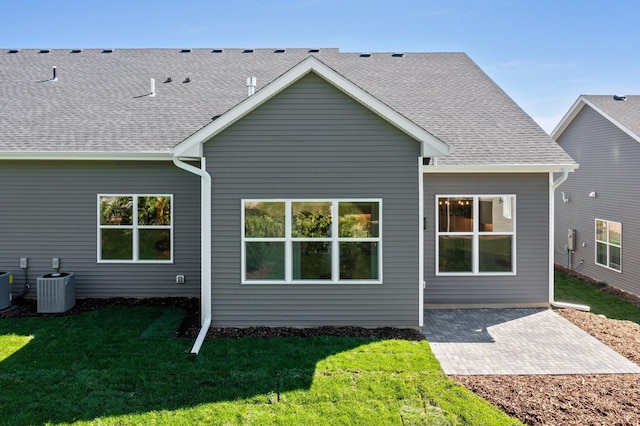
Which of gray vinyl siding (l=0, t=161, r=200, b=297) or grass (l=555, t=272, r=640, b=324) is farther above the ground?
gray vinyl siding (l=0, t=161, r=200, b=297)

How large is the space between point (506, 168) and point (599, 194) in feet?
22.4

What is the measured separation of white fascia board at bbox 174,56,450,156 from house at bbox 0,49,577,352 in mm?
26

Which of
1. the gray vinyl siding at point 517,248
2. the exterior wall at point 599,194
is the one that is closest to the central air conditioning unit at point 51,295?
the gray vinyl siding at point 517,248

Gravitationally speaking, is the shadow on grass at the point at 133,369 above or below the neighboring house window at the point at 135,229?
below

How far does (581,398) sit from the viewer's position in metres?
5.41

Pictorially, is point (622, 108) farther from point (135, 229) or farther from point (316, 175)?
point (135, 229)

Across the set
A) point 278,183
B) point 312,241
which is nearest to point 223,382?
point 312,241

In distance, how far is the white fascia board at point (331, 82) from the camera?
24.3 ft

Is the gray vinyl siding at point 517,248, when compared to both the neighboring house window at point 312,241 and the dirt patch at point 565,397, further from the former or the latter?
the dirt patch at point 565,397

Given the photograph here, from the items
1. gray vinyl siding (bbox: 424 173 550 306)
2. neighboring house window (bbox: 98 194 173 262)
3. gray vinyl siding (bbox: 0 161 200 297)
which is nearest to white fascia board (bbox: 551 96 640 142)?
gray vinyl siding (bbox: 424 173 550 306)

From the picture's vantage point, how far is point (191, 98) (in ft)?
38.3

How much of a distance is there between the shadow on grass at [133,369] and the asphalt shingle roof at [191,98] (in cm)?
413

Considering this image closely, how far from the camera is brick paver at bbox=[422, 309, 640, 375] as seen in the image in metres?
6.33

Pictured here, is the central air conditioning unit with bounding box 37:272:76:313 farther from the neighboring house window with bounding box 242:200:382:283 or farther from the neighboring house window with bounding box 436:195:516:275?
the neighboring house window with bounding box 436:195:516:275
